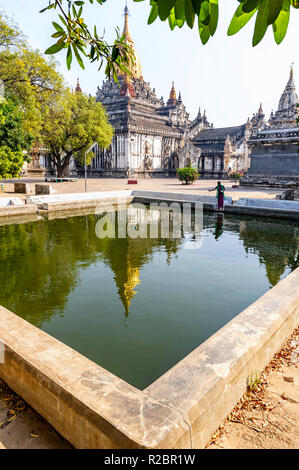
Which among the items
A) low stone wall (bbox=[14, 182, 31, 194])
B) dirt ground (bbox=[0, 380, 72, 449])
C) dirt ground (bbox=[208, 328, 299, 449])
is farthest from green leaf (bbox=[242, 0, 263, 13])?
low stone wall (bbox=[14, 182, 31, 194])

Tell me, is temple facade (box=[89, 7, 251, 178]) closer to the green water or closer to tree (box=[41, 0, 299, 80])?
the green water

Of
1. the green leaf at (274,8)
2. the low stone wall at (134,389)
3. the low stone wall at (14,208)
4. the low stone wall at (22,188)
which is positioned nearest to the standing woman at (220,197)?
the low stone wall at (14,208)

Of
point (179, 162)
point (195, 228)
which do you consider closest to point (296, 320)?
point (195, 228)

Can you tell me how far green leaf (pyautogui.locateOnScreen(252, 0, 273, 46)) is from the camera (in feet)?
5.17

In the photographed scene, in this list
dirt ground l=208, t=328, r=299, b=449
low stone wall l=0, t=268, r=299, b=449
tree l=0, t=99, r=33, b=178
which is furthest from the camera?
tree l=0, t=99, r=33, b=178

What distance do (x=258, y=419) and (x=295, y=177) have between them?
22991 millimetres

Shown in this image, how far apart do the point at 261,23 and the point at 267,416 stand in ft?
8.54

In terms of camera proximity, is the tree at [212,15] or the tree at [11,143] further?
the tree at [11,143]

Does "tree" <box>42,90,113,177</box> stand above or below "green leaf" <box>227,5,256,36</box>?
above

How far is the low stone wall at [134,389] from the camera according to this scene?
1.79 metres

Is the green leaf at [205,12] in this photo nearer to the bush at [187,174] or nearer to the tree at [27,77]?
the tree at [27,77]

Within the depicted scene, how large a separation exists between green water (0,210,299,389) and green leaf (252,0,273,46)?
3.03 m

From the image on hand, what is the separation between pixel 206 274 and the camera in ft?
20.3

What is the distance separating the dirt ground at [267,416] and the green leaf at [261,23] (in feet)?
8.16
